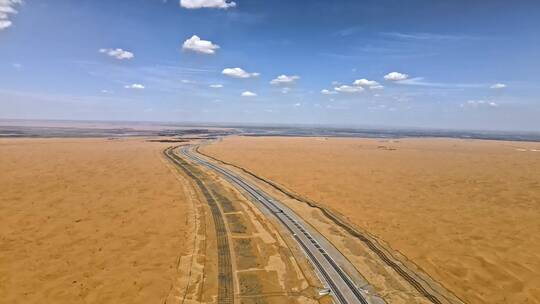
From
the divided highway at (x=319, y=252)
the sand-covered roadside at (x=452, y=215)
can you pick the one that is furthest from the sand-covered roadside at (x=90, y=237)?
the sand-covered roadside at (x=452, y=215)

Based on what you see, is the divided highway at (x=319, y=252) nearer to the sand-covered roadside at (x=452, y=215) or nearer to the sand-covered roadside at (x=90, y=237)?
the sand-covered roadside at (x=452, y=215)

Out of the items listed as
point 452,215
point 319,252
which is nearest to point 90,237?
point 319,252

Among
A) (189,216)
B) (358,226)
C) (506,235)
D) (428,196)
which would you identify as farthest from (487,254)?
(189,216)

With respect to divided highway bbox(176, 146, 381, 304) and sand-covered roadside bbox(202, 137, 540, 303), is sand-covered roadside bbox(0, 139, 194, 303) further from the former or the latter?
sand-covered roadside bbox(202, 137, 540, 303)

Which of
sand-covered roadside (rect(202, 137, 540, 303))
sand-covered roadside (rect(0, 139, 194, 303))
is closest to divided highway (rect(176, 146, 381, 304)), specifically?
sand-covered roadside (rect(202, 137, 540, 303))

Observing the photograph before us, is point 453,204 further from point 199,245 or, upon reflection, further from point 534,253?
point 199,245
